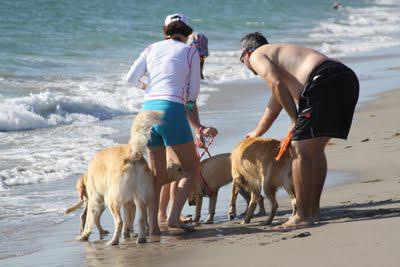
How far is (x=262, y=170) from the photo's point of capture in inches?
289

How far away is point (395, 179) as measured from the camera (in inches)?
341

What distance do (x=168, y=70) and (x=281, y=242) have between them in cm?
154

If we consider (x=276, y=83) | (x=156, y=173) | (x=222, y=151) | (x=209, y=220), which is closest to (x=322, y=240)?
(x=276, y=83)

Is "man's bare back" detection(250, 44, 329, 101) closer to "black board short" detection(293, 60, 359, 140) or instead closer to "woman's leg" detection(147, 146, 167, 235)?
"black board short" detection(293, 60, 359, 140)

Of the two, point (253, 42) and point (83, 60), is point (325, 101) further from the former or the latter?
point (83, 60)

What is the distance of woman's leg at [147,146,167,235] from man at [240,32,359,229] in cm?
95

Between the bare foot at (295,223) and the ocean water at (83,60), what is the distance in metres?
1.97

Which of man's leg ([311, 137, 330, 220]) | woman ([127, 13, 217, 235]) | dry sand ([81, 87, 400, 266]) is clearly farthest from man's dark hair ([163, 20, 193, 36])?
dry sand ([81, 87, 400, 266])

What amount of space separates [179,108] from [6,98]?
371 inches

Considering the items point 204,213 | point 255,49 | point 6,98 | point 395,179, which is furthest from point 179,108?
point 6,98

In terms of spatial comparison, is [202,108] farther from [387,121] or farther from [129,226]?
[129,226]

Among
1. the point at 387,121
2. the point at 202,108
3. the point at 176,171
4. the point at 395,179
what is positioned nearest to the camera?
the point at 176,171

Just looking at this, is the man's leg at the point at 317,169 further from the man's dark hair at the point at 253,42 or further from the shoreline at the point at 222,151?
the man's dark hair at the point at 253,42

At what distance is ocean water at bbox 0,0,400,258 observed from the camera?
962 centimetres
